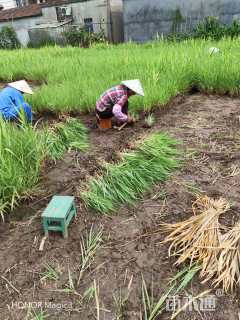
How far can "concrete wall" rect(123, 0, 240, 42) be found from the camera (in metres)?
10.2

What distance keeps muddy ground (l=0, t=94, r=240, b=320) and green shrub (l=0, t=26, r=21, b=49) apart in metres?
14.5

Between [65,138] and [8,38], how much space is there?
14.8 meters

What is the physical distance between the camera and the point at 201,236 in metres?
1.78

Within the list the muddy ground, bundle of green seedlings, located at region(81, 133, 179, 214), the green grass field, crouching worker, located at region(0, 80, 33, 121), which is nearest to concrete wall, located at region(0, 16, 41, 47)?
the green grass field

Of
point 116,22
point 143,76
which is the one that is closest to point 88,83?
point 143,76

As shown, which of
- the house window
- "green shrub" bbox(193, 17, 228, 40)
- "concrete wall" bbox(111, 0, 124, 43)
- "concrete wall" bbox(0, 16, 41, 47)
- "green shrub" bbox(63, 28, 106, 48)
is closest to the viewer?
"green shrub" bbox(193, 17, 228, 40)

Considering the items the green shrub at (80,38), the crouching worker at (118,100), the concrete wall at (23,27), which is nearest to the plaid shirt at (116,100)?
the crouching worker at (118,100)

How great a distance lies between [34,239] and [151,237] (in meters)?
0.71

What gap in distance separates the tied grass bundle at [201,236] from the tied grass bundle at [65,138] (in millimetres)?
1327

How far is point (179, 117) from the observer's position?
3570 mm

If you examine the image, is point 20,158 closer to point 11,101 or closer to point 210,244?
point 11,101

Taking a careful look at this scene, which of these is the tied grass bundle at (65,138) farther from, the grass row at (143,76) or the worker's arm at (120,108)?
the grass row at (143,76)

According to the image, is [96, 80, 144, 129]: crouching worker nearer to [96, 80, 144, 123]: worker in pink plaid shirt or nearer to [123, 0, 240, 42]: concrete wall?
[96, 80, 144, 123]: worker in pink plaid shirt

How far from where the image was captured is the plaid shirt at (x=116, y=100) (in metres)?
3.15
